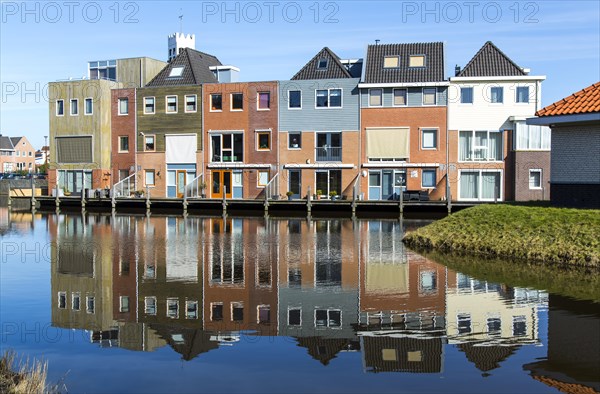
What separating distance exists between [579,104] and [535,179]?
22386mm

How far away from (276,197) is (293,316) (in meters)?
35.1

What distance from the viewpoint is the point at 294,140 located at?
5069 cm

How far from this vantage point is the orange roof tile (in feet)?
76.4

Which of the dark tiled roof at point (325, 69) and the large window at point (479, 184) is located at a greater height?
the dark tiled roof at point (325, 69)

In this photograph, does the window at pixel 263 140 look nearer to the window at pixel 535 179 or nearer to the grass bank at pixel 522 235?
the window at pixel 535 179

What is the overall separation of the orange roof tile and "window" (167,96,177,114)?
35.1 m

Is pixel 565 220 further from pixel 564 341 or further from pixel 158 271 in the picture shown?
pixel 158 271

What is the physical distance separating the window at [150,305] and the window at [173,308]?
30 centimetres

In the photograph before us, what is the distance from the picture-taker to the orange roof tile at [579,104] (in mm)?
23281

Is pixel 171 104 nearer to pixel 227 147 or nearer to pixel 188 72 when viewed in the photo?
pixel 188 72

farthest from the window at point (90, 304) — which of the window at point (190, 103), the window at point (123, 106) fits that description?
the window at point (123, 106)

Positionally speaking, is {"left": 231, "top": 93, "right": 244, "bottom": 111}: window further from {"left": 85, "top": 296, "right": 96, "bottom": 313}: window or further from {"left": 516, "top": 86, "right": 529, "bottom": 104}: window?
{"left": 85, "top": 296, "right": 96, "bottom": 313}: window

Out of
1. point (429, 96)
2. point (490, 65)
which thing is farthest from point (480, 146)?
point (490, 65)

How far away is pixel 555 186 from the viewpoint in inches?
985
